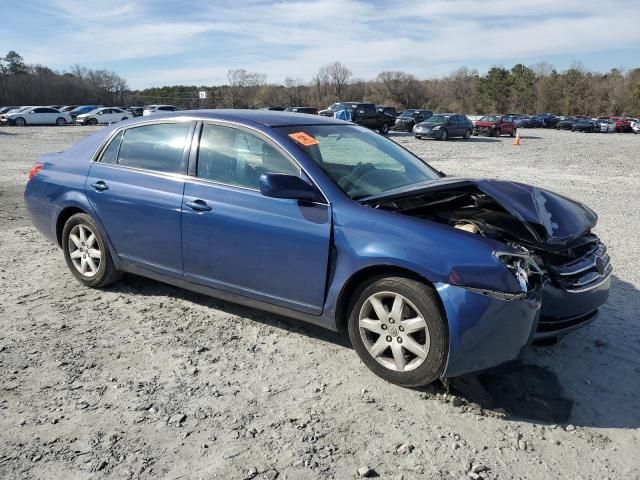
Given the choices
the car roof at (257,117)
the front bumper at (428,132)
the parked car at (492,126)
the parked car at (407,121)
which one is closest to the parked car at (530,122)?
the parked car at (492,126)

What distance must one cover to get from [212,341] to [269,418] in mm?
1098

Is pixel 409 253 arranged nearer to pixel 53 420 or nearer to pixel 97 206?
pixel 53 420

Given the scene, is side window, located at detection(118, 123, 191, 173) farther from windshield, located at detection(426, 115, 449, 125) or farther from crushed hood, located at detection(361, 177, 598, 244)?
windshield, located at detection(426, 115, 449, 125)

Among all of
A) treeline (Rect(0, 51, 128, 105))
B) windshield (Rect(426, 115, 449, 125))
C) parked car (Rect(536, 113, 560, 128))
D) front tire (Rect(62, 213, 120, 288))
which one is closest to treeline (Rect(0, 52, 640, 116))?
treeline (Rect(0, 51, 128, 105))

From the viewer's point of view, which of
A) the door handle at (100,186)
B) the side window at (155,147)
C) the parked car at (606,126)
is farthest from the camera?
the parked car at (606,126)

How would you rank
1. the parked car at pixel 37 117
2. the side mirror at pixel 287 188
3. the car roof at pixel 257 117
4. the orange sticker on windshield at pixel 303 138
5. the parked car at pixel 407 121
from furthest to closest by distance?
the parked car at pixel 37 117
the parked car at pixel 407 121
the car roof at pixel 257 117
the orange sticker on windshield at pixel 303 138
the side mirror at pixel 287 188

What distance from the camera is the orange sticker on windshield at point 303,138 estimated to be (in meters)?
3.87

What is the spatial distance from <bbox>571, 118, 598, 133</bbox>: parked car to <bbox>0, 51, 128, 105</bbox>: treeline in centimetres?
6796

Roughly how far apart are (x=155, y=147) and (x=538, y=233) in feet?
10.1

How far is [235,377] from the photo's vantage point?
3477 millimetres

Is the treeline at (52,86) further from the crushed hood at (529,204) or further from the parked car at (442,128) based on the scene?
the crushed hood at (529,204)

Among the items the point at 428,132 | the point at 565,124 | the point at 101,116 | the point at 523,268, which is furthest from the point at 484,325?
the point at 565,124

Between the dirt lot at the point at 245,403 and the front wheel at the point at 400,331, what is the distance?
159mm

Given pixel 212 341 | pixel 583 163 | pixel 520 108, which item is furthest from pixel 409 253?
pixel 520 108
